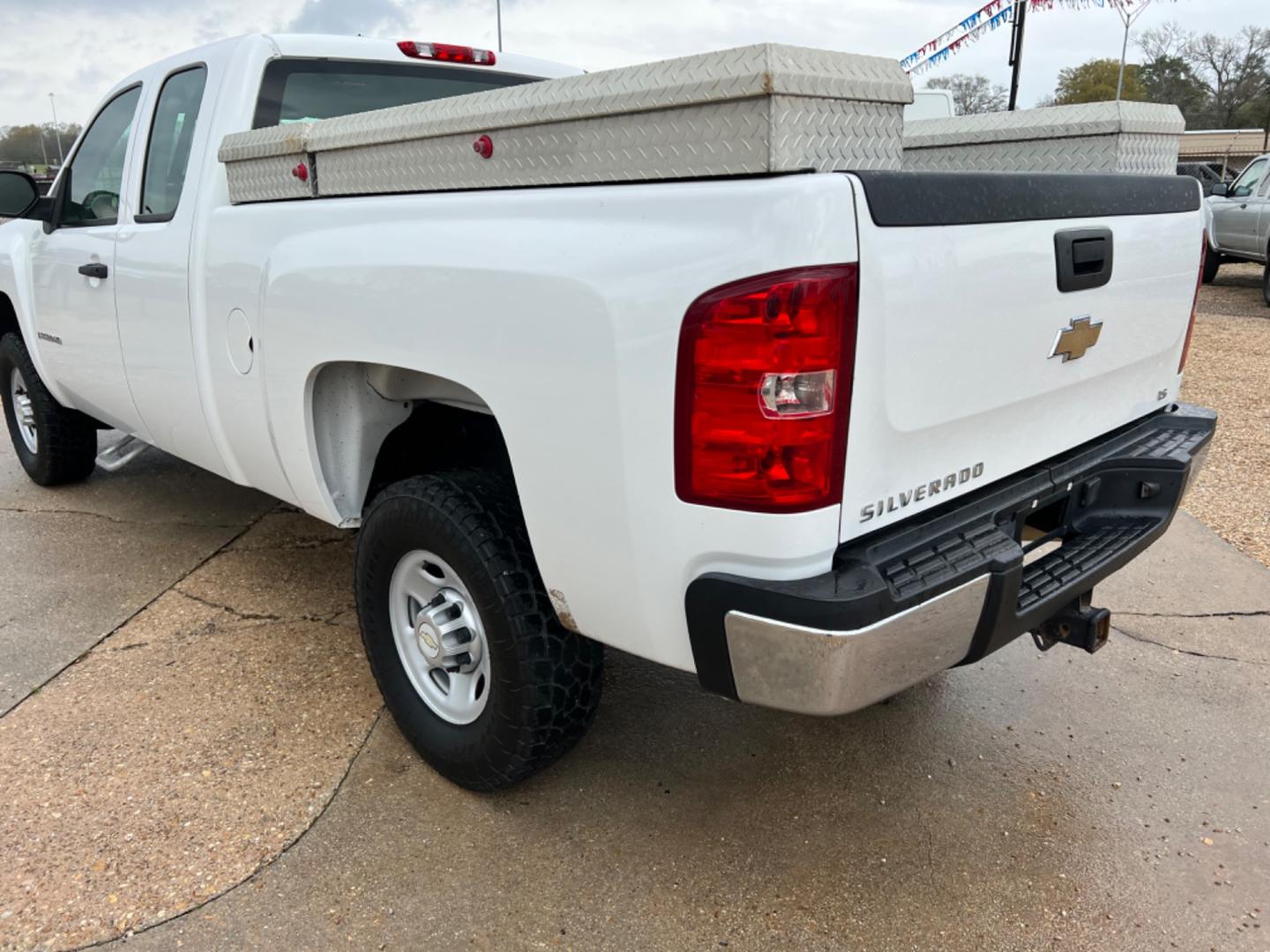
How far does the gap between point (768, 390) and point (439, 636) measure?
1.22 metres

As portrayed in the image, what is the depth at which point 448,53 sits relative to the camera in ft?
12.2

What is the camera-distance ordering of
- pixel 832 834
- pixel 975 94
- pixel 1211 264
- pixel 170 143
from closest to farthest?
1. pixel 832 834
2. pixel 170 143
3. pixel 1211 264
4. pixel 975 94

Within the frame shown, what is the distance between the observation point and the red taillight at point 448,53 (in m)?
3.63

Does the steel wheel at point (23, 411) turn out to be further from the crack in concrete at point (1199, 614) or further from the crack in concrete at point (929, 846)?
the crack in concrete at point (1199, 614)

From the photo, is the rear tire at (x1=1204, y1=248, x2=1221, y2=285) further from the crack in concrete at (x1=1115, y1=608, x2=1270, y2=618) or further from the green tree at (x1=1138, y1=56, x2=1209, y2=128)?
the green tree at (x1=1138, y1=56, x2=1209, y2=128)

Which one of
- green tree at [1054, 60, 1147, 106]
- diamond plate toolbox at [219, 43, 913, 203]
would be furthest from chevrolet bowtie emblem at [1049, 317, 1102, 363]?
green tree at [1054, 60, 1147, 106]

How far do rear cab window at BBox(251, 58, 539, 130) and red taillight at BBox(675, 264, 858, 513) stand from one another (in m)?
2.03

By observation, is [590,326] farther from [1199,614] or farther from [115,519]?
[115,519]

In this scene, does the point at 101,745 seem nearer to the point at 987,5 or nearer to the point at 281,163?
the point at 281,163

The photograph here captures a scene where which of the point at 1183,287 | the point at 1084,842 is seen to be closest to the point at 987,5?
the point at 1183,287

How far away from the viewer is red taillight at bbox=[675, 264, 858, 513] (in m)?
1.70

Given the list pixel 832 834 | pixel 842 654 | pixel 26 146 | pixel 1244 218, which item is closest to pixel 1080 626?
pixel 832 834

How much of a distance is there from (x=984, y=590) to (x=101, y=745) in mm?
2493

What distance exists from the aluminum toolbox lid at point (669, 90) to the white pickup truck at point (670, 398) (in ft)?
0.10
